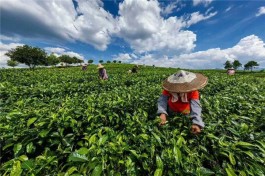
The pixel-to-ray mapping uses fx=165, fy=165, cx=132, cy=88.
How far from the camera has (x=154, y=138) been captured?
1621 mm

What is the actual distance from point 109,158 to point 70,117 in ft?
3.05

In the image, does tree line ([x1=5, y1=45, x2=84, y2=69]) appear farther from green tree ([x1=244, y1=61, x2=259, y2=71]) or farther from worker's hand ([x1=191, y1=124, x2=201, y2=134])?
green tree ([x1=244, y1=61, x2=259, y2=71])

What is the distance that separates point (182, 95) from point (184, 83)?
24 cm

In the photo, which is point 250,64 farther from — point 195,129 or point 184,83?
point 195,129

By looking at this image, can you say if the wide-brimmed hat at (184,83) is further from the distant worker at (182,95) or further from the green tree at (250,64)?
the green tree at (250,64)

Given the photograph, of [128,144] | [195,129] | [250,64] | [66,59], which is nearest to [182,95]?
[195,129]

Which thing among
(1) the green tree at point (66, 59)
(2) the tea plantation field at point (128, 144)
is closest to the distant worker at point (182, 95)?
(2) the tea plantation field at point (128, 144)

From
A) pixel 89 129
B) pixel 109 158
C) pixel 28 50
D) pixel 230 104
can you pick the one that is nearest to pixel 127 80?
pixel 230 104

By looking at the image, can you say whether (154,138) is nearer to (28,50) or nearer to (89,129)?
(89,129)

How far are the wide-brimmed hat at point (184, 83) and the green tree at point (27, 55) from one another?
55445 millimetres

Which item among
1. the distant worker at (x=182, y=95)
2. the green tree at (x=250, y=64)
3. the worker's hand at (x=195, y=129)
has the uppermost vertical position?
the distant worker at (x=182, y=95)

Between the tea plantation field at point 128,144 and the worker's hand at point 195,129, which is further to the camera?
the worker's hand at point 195,129

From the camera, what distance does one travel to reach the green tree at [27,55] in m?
47.3

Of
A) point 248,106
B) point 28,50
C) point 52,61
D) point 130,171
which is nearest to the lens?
point 130,171
